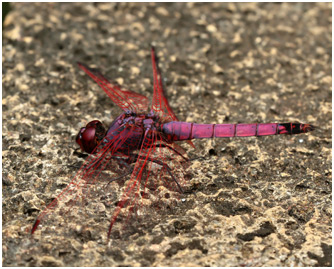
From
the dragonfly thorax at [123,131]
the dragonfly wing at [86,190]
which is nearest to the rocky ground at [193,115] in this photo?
the dragonfly wing at [86,190]

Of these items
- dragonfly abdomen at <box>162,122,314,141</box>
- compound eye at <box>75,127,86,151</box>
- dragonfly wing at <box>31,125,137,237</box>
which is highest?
dragonfly abdomen at <box>162,122,314,141</box>

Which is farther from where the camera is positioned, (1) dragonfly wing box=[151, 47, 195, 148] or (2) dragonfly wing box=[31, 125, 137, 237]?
(1) dragonfly wing box=[151, 47, 195, 148]

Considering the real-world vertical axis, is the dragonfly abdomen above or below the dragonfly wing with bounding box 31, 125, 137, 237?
above

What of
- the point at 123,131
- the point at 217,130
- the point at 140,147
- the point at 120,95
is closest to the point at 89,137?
the point at 123,131

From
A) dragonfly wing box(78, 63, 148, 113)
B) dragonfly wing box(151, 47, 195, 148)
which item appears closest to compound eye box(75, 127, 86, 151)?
dragonfly wing box(78, 63, 148, 113)

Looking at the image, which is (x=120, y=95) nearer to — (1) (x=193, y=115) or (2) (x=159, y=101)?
(2) (x=159, y=101)

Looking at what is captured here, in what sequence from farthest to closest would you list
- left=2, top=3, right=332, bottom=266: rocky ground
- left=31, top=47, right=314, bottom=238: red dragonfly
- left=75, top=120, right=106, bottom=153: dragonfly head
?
left=75, top=120, right=106, bottom=153: dragonfly head < left=31, top=47, right=314, bottom=238: red dragonfly < left=2, top=3, right=332, bottom=266: rocky ground

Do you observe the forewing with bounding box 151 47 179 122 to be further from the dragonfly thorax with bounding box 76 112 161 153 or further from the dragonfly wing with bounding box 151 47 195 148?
the dragonfly thorax with bounding box 76 112 161 153

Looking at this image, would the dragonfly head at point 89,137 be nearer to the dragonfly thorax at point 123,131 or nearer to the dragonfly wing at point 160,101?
the dragonfly thorax at point 123,131
